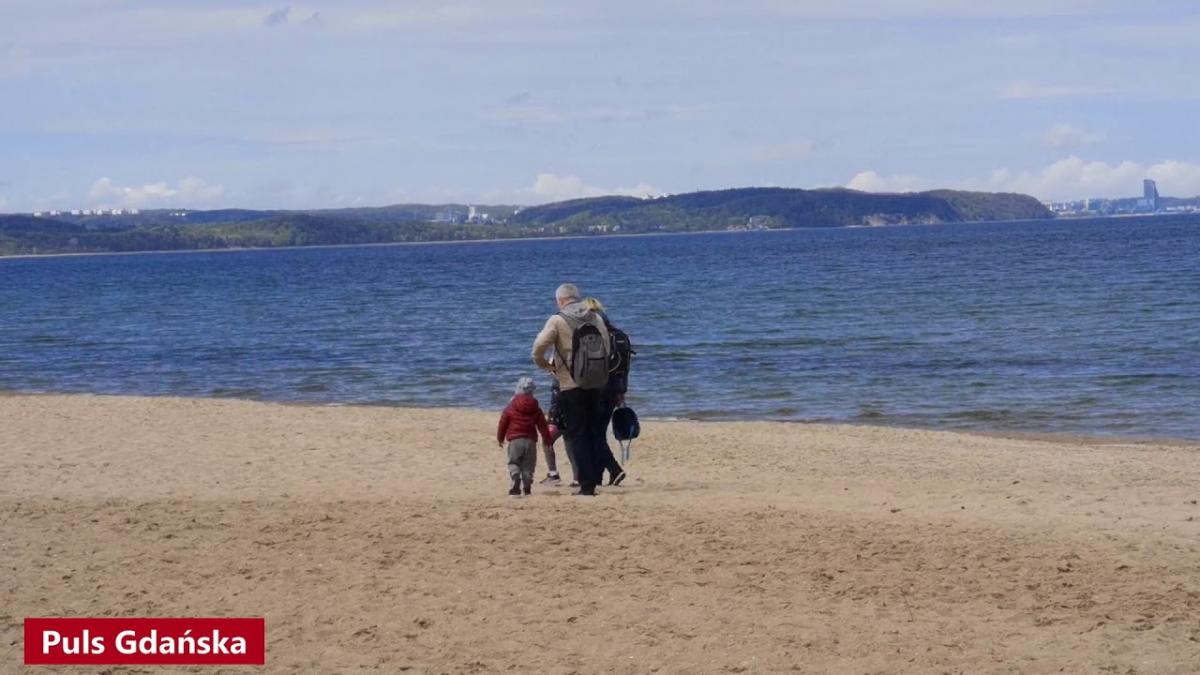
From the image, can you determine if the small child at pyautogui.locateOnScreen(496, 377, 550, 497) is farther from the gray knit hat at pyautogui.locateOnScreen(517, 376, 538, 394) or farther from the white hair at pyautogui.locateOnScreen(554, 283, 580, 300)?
the white hair at pyautogui.locateOnScreen(554, 283, 580, 300)

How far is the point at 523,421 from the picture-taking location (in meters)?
12.0

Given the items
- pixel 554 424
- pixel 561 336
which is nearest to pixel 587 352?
pixel 561 336

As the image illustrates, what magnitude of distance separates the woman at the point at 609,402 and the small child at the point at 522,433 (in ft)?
1.83

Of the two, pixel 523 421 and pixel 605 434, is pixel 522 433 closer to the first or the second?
pixel 523 421

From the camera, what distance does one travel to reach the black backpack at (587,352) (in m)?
11.1

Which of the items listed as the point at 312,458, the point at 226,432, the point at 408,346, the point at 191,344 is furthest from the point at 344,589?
the point at 191,344

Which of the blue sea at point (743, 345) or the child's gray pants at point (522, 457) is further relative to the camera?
the blue sea at point (743, 345)

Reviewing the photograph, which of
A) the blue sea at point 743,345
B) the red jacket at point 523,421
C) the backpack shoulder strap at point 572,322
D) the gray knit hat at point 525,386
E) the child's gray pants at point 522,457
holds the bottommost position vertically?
the blue sea at point 743,345

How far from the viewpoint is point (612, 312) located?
1984 inches

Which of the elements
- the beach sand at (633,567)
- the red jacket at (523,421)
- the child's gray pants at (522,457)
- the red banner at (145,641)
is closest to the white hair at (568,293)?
the red jacket at (523,421)

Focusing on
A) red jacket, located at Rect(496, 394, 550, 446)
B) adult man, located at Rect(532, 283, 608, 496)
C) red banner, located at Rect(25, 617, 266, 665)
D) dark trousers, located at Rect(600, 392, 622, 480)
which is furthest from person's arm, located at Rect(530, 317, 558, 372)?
red banner, located at Rect(25, 617, 266, 665)

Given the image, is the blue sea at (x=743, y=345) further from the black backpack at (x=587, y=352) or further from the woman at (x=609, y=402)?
the black backpack at (x=587, y=352)

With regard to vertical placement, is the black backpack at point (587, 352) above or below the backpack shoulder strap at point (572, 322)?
below

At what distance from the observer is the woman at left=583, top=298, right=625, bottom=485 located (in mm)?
11219
